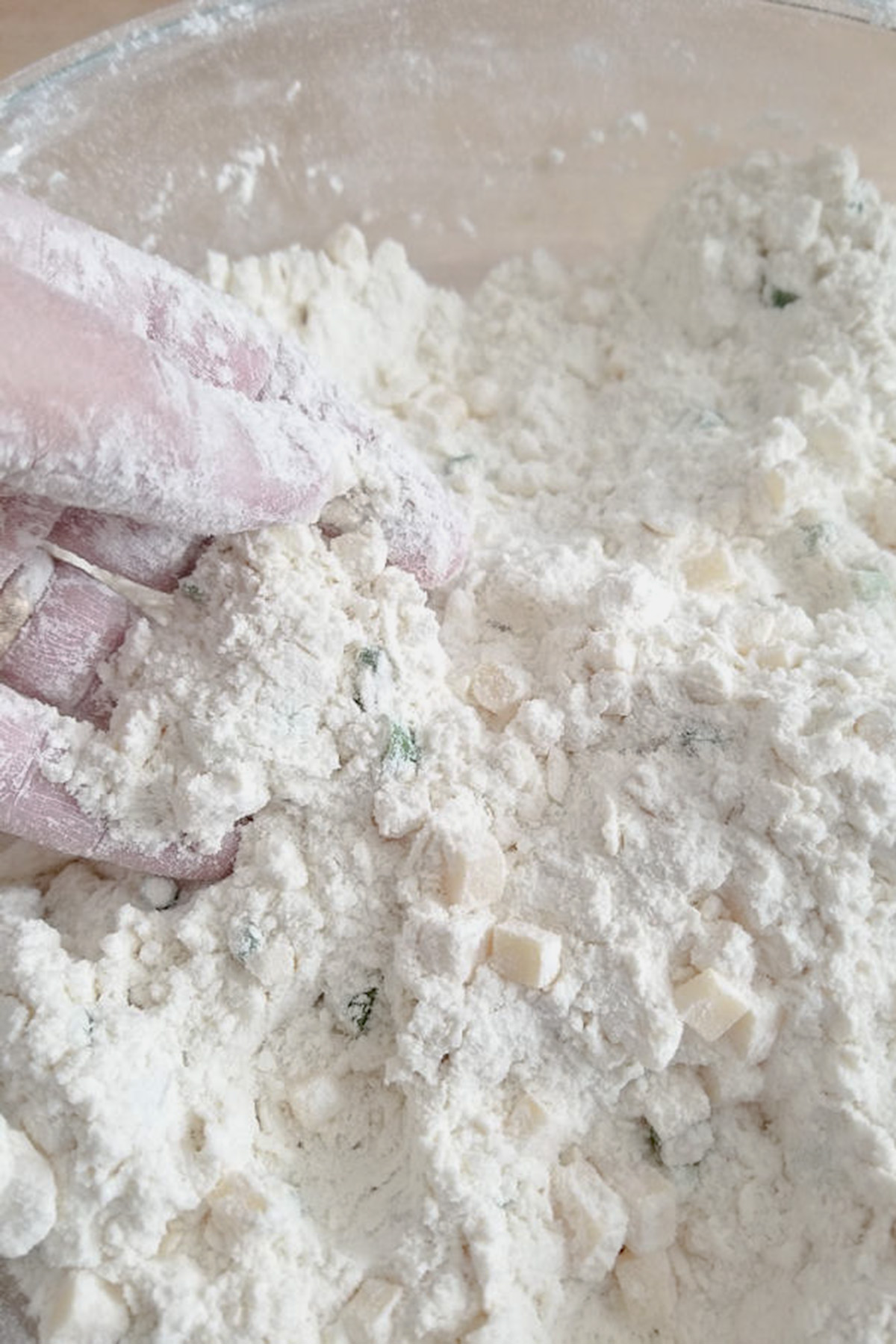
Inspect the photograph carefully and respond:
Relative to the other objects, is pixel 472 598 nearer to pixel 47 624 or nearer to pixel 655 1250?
pixel 47 624

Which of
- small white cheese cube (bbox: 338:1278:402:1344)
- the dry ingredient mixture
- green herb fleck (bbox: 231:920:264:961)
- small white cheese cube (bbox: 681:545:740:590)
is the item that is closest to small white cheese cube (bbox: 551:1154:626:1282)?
the dry ingredient mixture

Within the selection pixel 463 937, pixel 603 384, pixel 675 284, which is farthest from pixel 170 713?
pixel 675 284

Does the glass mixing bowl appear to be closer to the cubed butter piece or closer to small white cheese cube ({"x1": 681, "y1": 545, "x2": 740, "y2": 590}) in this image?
small white cheese cube ({"x1": 681, "y1": 545, "x2": 740, "y2": 590})

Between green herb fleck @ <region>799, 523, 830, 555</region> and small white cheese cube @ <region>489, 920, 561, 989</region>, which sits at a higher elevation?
green herb fleck @ <region>799, 523, 830, 555</region>

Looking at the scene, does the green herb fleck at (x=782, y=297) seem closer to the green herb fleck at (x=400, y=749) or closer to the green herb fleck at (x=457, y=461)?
the green herb fleck at (x=457, y=461)

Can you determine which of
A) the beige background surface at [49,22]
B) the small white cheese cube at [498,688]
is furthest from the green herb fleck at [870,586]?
the beige background surface at [49,22]
